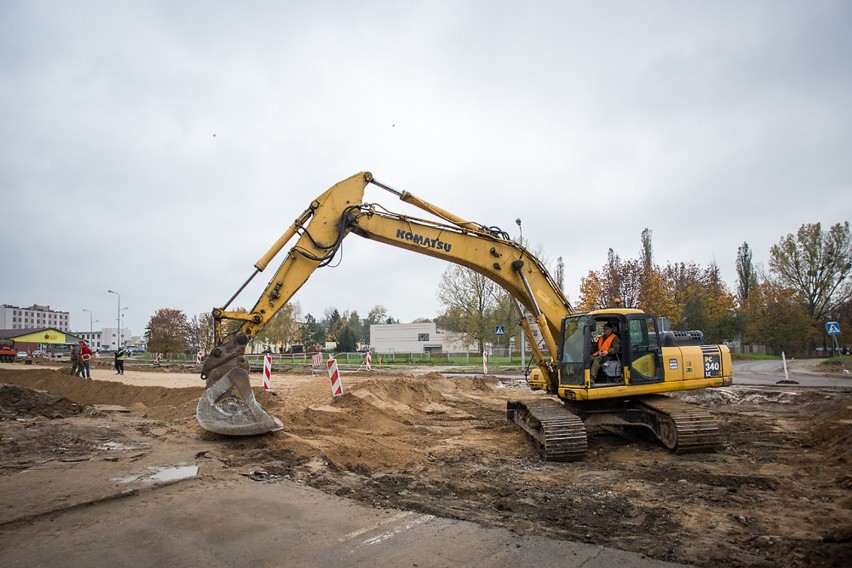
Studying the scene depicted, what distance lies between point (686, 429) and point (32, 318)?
619 feet

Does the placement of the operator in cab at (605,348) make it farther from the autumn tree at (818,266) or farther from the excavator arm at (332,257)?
the autumn tree at (818,266)

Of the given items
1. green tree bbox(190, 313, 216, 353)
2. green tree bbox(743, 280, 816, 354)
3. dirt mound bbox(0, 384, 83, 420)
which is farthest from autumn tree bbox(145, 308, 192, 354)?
green tree bbox(743, 280, 816, 354)

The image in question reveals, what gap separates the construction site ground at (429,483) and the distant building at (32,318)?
456ft

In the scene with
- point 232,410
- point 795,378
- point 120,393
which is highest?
point 232,410

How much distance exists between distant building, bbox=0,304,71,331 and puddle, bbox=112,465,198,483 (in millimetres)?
140720

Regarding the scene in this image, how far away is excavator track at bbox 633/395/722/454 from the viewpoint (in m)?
8.08

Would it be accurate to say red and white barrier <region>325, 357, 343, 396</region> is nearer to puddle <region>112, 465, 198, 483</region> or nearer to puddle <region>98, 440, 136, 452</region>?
puddle <region>98, 440, 136, 452</region>

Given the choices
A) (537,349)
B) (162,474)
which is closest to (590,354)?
(537,349)

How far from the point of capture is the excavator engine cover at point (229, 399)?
27.0 ft

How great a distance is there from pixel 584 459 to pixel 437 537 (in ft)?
14.0

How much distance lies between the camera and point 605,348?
900 centimetres

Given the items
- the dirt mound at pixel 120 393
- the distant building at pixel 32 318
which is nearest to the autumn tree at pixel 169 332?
the dirt mound at pixel 120 393

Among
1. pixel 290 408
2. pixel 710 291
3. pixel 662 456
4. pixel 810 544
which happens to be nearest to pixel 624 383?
pixel 662 456

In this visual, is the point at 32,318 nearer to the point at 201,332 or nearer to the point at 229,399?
the point at 201,332
